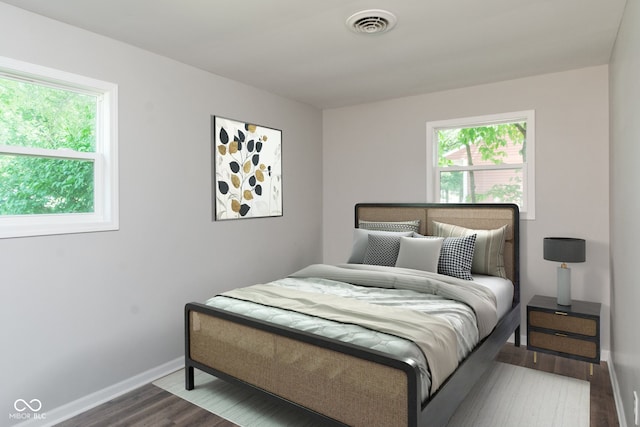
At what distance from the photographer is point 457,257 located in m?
3.21

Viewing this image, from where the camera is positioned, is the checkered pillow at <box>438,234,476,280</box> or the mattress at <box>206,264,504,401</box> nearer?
the mattress at <box>206,264,504,401</box>

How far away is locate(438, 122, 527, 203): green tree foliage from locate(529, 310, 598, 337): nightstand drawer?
1.10 meters

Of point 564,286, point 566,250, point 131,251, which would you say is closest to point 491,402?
point 564,286

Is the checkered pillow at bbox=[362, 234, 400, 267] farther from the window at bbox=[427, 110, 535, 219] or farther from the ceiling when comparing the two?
the ceiling

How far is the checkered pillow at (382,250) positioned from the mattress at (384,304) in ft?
1.91

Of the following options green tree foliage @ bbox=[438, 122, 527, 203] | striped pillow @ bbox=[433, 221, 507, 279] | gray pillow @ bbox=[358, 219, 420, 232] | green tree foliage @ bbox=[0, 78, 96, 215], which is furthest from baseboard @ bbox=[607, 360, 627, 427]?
green tree foliage @ bbox=[0, 78, 96, 215]

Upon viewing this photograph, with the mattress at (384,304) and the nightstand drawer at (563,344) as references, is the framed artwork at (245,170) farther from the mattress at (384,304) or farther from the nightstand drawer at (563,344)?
the nightstand drawer at (563,344)

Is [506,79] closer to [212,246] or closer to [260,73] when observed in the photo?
[260,73]

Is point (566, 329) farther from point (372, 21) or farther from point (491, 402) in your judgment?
point (372, 21)

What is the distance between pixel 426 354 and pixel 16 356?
2.28 m

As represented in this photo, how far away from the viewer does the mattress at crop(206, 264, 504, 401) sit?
1.86 metres

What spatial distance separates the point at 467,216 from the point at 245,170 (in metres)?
2.16

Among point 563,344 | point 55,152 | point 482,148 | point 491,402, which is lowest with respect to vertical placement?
point 491,402

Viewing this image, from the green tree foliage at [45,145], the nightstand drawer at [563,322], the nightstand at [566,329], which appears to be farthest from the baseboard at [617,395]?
the green tree foliage at [45,145]
